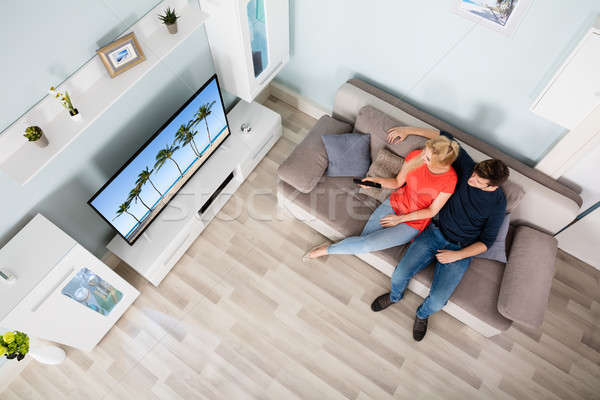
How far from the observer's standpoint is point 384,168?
96.7 inches

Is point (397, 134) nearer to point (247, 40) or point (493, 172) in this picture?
point (493, 172)

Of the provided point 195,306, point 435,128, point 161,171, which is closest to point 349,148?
point 435,128

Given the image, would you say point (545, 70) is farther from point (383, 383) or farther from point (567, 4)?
point (383, 383)

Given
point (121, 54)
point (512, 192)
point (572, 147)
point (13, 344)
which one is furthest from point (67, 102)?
point (572, 147)

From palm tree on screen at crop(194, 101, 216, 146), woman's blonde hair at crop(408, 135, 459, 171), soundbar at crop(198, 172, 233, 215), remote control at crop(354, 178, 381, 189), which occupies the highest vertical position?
woman's blonde hair at crop(408, 135, 459, 171)

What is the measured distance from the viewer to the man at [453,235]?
2039 millimetres

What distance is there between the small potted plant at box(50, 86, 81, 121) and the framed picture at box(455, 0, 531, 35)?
6.52ft

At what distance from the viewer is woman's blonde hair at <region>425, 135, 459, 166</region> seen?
6.39 feet

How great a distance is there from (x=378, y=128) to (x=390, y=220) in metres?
0.62

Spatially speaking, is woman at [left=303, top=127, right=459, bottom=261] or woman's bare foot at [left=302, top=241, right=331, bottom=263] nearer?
woman at [left=303, top=127, right=459, bottom=261]

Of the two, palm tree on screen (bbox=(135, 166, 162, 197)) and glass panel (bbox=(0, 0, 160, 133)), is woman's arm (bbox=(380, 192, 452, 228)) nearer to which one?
palm tree on screen (bbox=(135, 166, 162, 197))

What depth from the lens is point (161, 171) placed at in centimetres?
229

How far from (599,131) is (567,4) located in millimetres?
706

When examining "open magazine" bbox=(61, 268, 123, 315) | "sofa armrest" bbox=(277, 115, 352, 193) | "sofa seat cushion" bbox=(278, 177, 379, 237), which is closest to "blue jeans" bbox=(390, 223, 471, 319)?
"sofa seat cushion" bbox=(278, 177, 379, 237)
